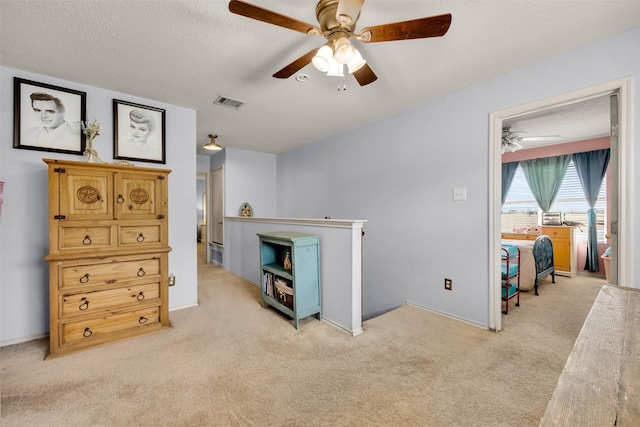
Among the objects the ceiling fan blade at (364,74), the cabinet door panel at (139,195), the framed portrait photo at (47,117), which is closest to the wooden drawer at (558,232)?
the ceiling fan blade at (364,74)

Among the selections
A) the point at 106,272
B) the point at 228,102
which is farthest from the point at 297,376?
the point at 228,102

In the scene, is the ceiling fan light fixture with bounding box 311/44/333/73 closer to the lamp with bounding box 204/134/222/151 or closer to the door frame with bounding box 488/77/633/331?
the door frame with bounding box 488/77/633/331

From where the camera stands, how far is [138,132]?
279cm

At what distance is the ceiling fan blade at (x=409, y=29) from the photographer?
1.29 m

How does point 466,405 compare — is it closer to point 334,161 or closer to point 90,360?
point 90,360

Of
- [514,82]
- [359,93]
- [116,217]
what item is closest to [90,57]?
[116,217]

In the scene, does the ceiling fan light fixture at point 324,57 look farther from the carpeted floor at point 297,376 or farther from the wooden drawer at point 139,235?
the wooden drawer at point 139,235

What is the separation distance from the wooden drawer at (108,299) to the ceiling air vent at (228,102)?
2.04 meters

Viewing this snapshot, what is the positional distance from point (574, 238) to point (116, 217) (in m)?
6.89

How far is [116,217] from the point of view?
2.31 m

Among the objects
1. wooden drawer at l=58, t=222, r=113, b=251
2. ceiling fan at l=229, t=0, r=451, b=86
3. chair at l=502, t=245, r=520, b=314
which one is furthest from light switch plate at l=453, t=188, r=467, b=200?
wooden drawer at l=58, t=222, r=113, b=251

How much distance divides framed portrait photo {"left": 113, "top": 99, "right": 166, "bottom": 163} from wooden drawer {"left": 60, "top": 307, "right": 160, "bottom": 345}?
5.13ft

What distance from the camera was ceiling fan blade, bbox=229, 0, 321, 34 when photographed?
1.22m

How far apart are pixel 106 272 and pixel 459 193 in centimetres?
340
